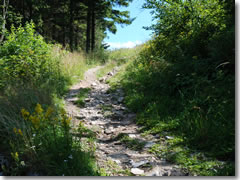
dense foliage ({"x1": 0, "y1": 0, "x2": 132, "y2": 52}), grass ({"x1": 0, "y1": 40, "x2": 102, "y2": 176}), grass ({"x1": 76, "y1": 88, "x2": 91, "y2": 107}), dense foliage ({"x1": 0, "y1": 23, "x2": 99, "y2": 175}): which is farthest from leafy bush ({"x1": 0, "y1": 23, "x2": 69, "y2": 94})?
dense foliage ({"x1": 0, "y1": 0, "x2": 132, "y2": 52})

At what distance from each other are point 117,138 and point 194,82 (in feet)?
7.24

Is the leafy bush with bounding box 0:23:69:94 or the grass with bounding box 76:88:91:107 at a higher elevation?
the leafy bush with bounding box 0:23:69:94

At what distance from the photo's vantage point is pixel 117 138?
3535 millimetres

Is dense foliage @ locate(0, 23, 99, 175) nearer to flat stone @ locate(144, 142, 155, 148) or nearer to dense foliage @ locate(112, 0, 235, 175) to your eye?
flat stone @ locate(144, 142, 155, 148)

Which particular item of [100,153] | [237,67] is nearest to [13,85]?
[100,153]

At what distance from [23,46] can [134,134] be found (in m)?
4.72

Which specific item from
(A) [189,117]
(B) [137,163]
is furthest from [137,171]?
(A) [189,117]

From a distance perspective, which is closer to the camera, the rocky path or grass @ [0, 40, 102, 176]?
grass @ [0, 40, 102, 176]

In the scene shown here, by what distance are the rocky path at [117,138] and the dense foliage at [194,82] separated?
0.37 metres

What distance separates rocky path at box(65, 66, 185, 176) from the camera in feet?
7.98

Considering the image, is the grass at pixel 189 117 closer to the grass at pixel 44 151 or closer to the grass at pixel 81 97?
the grass at pixel 44 151

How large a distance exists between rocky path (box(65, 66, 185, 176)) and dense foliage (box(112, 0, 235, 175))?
370mm

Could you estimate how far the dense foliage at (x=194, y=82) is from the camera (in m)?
2.91

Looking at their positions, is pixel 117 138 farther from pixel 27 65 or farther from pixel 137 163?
pixel 27 65
